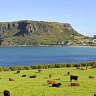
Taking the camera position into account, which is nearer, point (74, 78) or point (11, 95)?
point (11, 95)

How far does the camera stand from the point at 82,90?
46.3 meters

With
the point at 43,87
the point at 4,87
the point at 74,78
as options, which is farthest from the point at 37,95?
the point at 74,78

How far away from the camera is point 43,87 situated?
Result: 164 feet

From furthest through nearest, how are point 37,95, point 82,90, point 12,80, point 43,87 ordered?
point 12,80, point 43,87, point 82,90, point 37,95

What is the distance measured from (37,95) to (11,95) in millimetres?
3313

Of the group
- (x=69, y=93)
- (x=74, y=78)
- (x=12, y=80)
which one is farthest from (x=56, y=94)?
(x=12, y=80)

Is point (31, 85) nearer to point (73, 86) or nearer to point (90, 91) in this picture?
point (73, 86)

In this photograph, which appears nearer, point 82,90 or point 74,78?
point 82,90

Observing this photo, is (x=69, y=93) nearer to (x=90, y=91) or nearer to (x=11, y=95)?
(x=90, y=91)

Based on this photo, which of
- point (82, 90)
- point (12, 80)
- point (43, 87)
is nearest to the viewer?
point (82, 90)

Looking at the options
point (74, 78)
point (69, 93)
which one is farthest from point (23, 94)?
point (74, 78)

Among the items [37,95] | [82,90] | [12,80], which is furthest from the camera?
[12,80]

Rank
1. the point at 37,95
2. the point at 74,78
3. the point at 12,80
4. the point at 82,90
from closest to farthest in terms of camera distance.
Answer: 1. the point at 37,95
2. the point at 82,90
3. the point at 74,78
4. the point at 12,80

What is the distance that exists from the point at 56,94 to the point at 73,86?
6846 millimetres
